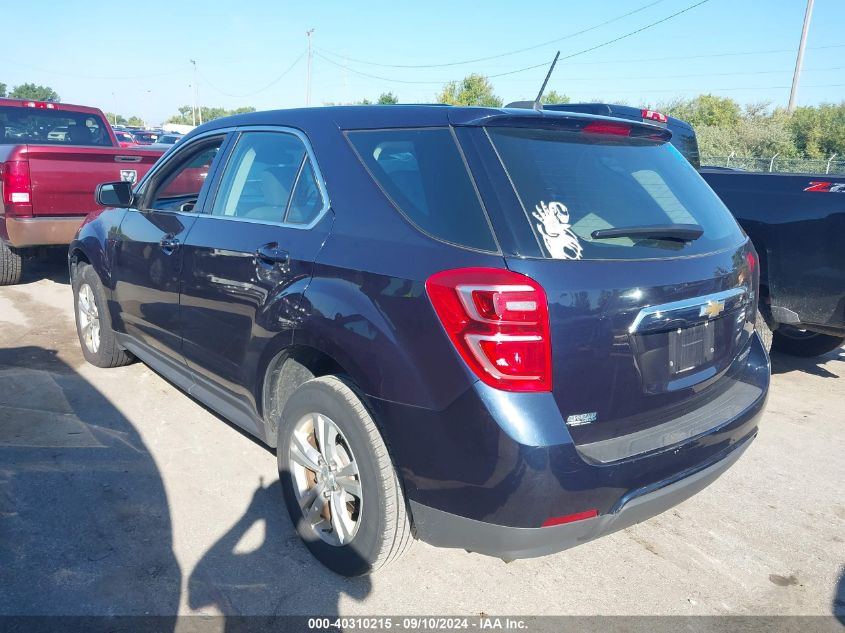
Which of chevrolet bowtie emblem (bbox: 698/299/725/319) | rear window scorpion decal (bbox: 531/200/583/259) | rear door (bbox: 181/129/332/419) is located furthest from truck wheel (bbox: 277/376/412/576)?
chevrolet bowtie emblem (bbox: 698/299/725/319)

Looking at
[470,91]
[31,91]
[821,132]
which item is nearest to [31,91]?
[31,91]

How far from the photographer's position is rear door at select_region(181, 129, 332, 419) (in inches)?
106

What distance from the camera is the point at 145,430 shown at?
3.95m

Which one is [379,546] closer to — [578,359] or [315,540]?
[315,540]

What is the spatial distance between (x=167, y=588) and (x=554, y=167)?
2141 millimetres

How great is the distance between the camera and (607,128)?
261 cm

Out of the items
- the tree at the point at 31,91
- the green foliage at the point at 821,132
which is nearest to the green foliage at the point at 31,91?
the tree at the point at 31,91

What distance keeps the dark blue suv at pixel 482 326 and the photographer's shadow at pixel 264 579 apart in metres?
0.13

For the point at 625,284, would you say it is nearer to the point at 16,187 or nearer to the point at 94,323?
the point at 94,323

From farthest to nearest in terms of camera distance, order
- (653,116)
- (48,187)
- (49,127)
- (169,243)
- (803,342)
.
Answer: (49,127), (48,187), (653,116), (803,342), (169,243)

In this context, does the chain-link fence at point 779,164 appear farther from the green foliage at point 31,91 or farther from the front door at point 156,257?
the green foliage at point 31,91

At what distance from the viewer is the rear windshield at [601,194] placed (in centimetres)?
218

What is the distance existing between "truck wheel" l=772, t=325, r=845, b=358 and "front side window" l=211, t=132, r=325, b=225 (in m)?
4.56

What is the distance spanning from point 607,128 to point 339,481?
5.66 feet
